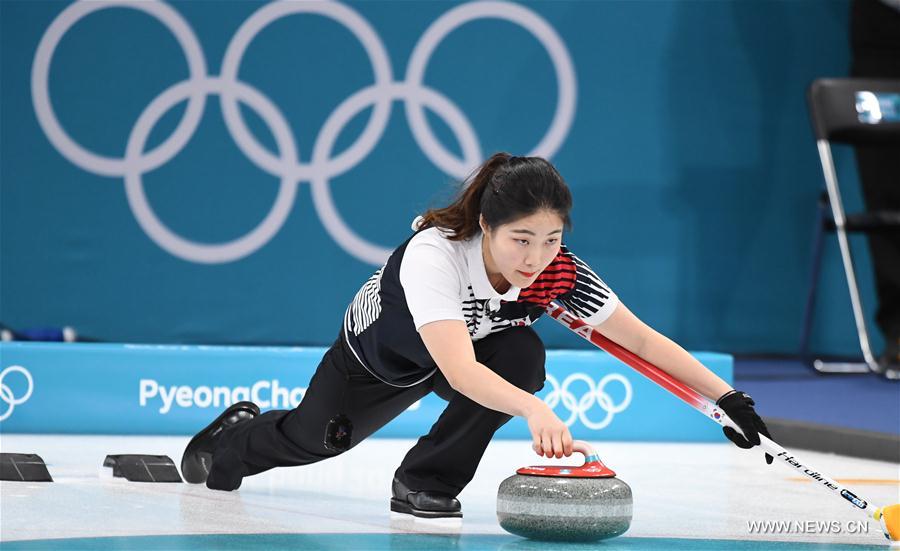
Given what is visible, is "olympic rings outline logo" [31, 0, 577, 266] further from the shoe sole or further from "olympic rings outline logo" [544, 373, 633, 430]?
the shoe sole

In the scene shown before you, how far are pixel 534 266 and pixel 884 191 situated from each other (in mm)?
4072

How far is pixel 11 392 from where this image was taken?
459 centimetres

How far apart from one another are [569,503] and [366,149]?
3810 mm

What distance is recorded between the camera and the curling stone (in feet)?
8.80

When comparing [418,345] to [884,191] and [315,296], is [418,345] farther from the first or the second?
[884,191]

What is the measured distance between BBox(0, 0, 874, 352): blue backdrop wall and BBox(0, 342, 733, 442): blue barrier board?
147 centimetres

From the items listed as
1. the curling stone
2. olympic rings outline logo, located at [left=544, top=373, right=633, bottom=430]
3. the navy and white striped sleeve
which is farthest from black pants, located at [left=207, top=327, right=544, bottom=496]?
olympic rings outline logo, located at [left=544, top=373, right=633, bottom=430]

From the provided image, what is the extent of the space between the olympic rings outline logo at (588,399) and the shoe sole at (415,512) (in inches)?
67.4

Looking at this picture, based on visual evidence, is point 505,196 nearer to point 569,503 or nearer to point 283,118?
point 569,503

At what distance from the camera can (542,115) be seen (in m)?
6.42

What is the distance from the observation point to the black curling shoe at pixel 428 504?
119 inches

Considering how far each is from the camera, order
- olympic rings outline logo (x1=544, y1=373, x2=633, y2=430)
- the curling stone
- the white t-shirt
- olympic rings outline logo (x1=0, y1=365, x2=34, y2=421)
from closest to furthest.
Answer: the curling stone
the white t-shirt
olympic rings outline logo (x1=0, y1=365, x2=34, y2=421)
olympic rings outline logo (x1=544, y1=373, x2=633, y2=430)

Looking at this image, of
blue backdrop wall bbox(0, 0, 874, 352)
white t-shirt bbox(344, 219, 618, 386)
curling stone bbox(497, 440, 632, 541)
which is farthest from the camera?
blue backdrop wall bbox(0, 0, 874, 352)

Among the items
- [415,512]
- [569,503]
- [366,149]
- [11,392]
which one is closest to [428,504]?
[415,512]
